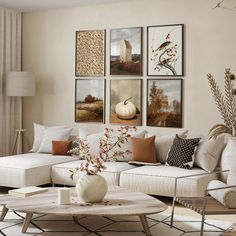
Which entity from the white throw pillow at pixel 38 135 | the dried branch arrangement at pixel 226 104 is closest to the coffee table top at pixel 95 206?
the dried branch arrangement at pixel 226 104

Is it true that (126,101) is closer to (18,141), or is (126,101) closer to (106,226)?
(18,141)

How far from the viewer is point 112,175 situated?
602 cm

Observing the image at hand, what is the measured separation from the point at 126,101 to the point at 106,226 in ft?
8.99

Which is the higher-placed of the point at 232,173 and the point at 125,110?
the point at 125,110

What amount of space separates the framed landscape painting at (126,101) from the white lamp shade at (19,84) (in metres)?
1.25

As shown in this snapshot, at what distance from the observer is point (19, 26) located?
312 inches

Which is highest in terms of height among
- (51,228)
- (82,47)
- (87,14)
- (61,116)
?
(87,14)

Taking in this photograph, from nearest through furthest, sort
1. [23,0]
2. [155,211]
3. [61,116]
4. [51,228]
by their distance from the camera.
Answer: [155,211]
[51,228]
[23,0]
[61,116]

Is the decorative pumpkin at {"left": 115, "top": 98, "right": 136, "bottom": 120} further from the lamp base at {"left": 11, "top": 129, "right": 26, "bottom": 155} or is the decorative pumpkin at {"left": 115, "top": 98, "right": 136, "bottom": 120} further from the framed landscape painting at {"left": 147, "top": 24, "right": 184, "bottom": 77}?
the lamp base at {"left": 11, "top": 129, "right": 26, "bottom": 155}

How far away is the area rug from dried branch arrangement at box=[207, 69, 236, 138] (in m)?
1.54

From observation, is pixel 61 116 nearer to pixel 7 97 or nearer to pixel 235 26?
pixel 7 97

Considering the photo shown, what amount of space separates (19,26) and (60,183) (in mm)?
2873

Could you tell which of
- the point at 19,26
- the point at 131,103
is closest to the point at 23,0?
the point at 19,26

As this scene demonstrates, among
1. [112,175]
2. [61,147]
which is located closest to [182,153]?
[112,175]
